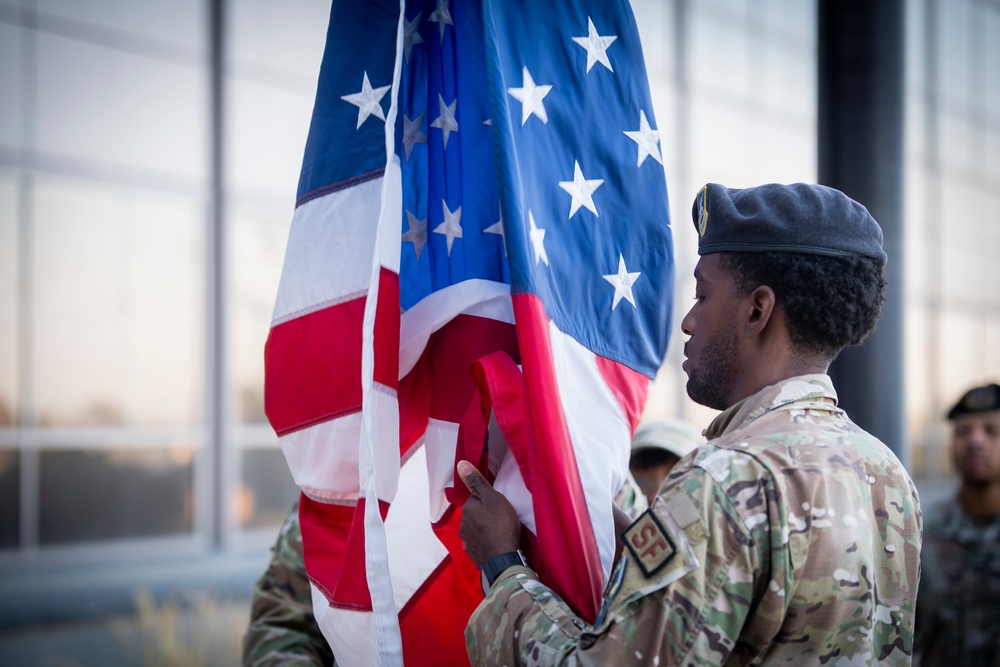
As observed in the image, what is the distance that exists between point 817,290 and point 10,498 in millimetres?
5812

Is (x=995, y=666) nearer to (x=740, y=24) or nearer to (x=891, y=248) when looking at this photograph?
(x=891, y=248)

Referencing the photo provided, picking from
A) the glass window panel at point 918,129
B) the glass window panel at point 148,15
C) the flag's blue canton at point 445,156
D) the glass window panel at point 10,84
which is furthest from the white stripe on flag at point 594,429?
the glass window panel at point 918,129

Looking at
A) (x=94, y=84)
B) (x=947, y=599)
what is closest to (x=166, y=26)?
(x=94, y=84)

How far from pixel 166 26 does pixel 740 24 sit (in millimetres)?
6842

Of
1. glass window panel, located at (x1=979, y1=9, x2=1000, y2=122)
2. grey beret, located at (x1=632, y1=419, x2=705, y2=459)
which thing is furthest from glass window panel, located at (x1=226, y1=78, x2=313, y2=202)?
glass window panel, located at (x1=979, y1=9, x2=1000, y2=122)

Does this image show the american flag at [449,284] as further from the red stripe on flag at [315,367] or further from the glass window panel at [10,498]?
the glass window panel at [10,498]

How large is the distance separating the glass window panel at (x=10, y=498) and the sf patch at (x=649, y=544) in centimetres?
565

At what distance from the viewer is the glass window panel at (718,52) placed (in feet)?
34.6

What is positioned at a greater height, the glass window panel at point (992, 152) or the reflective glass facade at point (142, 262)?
the glass window panel at point (992, 152)

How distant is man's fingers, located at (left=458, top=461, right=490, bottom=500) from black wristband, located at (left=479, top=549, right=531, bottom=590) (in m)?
0.14

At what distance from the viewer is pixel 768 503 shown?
1537 millimetres

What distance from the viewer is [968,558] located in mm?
4387

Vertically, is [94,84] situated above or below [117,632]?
above

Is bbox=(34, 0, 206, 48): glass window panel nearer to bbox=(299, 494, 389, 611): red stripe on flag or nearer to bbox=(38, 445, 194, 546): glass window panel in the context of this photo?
bbox=(38, 445, 194, 546): glass window panel
